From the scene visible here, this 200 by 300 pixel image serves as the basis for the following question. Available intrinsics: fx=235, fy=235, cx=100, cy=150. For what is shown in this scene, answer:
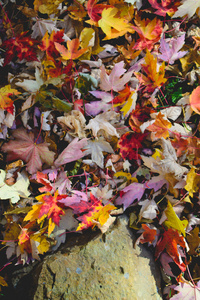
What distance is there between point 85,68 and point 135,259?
1.16 meters

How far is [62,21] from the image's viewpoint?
57.9 inches

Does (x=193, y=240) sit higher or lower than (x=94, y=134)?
lower

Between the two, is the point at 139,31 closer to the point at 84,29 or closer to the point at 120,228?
the point at 84,29

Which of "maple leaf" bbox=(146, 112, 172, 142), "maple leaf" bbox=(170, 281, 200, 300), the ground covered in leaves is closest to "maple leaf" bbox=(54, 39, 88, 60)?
the ground covered in leaves

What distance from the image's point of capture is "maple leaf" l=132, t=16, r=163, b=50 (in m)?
1.49

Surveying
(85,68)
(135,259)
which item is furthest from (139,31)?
(135,259)

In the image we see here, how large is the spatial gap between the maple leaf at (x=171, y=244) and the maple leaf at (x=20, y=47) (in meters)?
1.30

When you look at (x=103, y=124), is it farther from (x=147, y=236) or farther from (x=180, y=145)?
(x=147, y=236)

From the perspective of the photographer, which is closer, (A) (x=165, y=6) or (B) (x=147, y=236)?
(B) (x=147, y=236)

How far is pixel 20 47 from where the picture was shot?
1431 millimetres

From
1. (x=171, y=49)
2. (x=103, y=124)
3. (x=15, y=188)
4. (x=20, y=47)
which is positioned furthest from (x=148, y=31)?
(x=15, y=188)

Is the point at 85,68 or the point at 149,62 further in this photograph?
the point at 85,68

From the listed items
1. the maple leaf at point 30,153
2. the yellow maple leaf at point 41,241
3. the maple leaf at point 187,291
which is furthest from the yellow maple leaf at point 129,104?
the maple leaf at point 187,291

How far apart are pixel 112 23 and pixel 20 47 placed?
0.57 m
